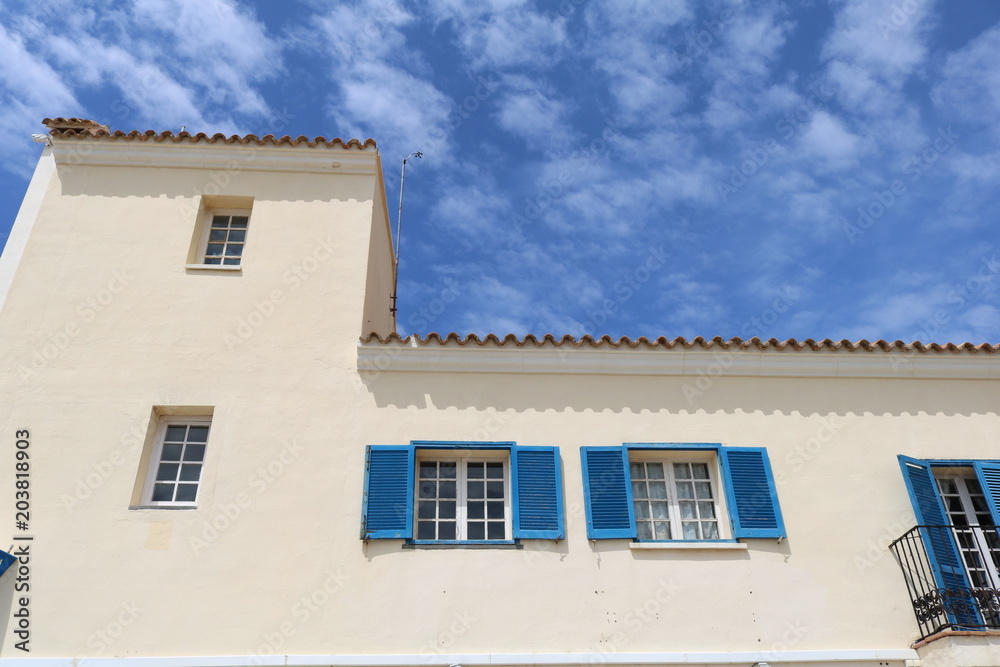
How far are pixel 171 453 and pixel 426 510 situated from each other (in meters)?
2.98

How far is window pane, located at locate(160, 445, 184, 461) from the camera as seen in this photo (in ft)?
28.5

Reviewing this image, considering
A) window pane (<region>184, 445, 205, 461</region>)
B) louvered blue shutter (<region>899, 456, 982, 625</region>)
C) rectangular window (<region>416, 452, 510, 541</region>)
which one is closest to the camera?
louvered blue shutter (<region>899, 456, 982, 625</region>)

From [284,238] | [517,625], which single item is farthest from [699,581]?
[284,238]

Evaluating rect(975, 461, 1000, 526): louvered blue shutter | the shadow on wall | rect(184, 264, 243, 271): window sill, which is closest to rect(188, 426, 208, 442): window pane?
the shadow on wall

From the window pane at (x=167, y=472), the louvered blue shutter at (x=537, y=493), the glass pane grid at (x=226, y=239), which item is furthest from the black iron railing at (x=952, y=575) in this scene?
the glass pane grid at (x=226, y=239)

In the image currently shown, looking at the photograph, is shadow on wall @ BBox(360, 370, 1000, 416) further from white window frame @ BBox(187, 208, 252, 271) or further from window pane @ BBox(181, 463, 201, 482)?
white window frame @ BBox(187, 208, 252, 271)

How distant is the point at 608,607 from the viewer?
26.0 feet

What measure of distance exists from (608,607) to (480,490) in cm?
187

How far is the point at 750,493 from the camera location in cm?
862

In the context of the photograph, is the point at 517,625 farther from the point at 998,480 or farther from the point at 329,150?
the point at 329,150

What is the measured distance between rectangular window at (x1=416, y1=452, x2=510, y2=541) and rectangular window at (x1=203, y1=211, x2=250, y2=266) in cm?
401

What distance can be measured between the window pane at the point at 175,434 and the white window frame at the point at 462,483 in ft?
8.93

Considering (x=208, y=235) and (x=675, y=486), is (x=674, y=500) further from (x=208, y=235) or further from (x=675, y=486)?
(x=208, y=235)

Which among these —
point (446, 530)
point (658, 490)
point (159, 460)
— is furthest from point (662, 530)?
point (159, 460)
